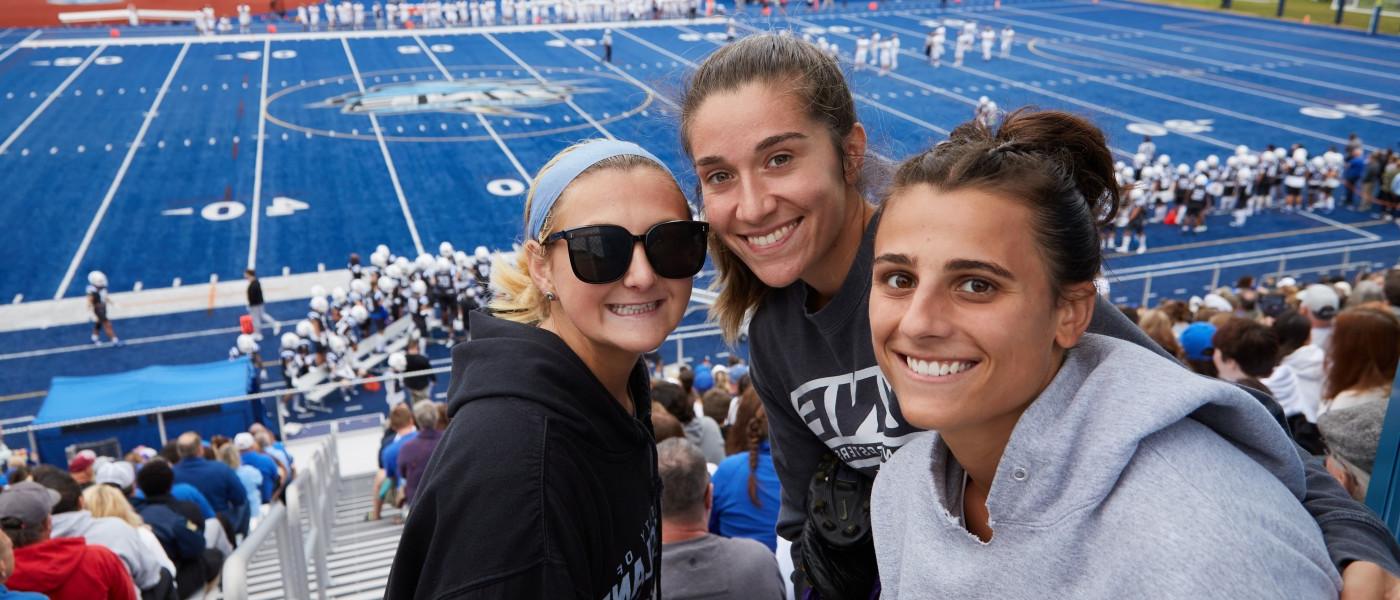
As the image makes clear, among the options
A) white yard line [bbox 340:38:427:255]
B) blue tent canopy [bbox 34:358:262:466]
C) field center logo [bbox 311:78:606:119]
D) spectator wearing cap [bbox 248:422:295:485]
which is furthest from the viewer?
field center logo [bbox 311:78:606:119]

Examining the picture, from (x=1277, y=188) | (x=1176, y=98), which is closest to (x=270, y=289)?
(x=1277, y=188)

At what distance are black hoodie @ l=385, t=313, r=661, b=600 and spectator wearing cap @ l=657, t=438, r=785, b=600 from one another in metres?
0.90

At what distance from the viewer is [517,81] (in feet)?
91.4

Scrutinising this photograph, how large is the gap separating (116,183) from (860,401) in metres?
21.5

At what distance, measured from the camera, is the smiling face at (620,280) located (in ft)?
6.11

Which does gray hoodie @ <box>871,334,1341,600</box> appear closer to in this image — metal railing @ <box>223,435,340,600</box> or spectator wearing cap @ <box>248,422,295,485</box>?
metal railing @ <box>223,435,340,600</box>

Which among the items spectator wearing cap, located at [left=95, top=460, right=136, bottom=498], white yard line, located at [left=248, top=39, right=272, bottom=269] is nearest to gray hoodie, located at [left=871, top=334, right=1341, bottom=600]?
spectator wearing cap, located at [left=95, top=460, right=136, bottom=498]

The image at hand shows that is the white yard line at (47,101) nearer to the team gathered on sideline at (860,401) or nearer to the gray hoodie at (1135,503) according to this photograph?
the team gathered on sideline at (860,401)

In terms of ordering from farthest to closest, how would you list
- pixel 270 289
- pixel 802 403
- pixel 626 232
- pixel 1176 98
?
pixel 1176 98 → pixel 270 289 → pixel 802 403 → pixel 626 232

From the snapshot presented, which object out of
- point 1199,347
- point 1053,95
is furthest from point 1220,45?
point 1199,347

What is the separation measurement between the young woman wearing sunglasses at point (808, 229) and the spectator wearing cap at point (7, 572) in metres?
2.34

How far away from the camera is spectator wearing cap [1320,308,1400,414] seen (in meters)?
3.59

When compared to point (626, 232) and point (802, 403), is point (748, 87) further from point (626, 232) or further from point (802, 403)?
point (802, 403)

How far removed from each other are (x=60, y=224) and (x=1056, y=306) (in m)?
20.2
